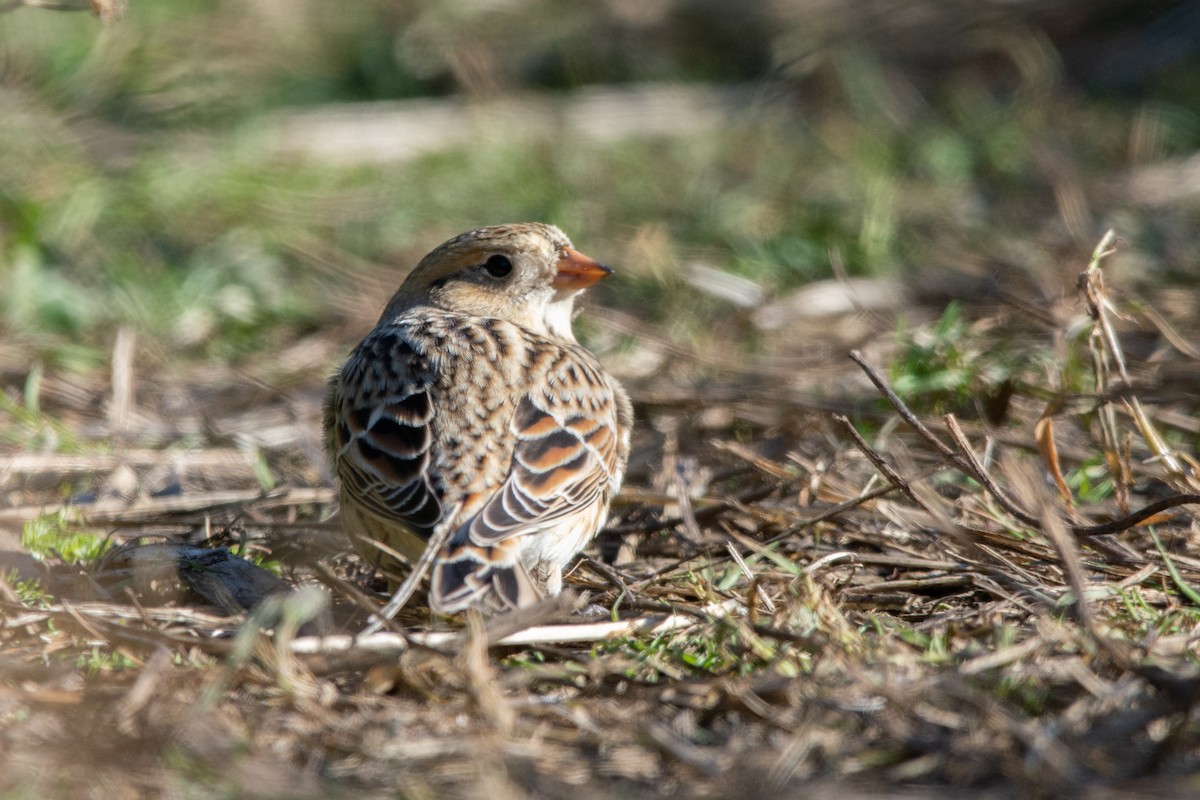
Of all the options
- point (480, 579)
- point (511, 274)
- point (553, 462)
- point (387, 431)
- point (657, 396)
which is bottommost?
point (657, 396)

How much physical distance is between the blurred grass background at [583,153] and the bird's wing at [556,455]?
2.27 meters

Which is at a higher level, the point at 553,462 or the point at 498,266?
the point at 498,266

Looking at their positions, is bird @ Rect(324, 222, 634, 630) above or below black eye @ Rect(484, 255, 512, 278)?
below

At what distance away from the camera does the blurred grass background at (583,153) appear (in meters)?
7.95

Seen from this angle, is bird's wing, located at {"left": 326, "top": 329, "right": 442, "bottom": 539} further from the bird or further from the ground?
the ground

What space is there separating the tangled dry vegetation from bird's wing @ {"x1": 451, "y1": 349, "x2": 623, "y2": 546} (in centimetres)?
31

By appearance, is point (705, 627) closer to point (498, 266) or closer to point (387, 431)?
point (387, 431)

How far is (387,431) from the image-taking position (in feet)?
15.4

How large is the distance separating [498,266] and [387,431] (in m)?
1.34

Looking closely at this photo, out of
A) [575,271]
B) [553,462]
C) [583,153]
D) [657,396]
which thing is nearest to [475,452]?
[553,462]

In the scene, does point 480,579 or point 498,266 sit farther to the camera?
point 498,266

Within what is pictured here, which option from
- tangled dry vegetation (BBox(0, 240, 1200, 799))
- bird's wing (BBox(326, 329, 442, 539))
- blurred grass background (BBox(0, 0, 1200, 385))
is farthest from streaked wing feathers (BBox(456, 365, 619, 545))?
blurred grass background (BBox(0, 0, 1200, 385))

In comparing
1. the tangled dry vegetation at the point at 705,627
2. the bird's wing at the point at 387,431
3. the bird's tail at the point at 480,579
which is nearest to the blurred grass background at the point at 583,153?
the tangled dry vegetation at the point at 705,627

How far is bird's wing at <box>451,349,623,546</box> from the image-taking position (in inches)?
170
